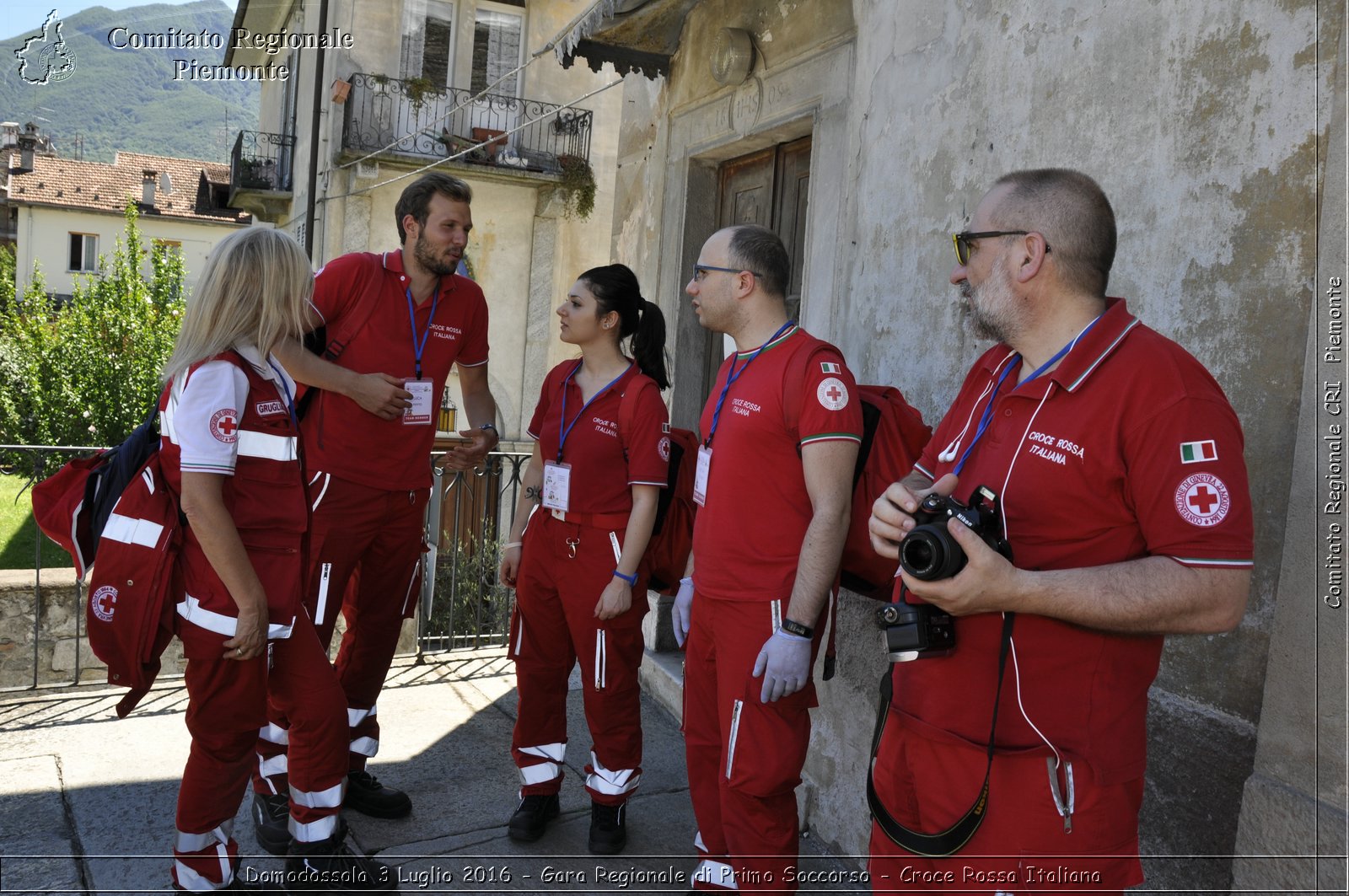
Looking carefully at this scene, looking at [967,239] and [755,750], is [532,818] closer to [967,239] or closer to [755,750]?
[755,750]

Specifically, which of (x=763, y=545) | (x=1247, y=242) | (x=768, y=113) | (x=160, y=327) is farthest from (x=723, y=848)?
(x=160, y=327)

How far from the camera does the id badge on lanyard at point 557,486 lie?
3896mm

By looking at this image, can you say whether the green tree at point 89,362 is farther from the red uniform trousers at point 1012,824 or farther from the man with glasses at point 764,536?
the red uniform trousers at point 1012,824

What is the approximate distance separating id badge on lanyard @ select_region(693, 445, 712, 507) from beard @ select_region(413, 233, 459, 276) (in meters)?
1.46

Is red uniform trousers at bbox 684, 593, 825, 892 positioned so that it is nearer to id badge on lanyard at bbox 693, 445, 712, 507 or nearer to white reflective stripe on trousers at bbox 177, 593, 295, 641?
id badge on lanyard at bbox 693, 445, 712, 507

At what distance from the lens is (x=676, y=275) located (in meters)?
6.22

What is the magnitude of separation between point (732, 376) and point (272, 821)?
2365 millimetres

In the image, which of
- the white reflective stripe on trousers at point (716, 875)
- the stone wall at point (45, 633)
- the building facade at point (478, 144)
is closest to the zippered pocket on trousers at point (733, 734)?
the white reflective stripe on trousers at point (716, 875)

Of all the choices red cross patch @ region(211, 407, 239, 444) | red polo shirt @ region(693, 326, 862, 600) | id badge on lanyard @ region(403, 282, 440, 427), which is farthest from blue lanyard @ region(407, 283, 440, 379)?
red polo shirt @ region(693, 326, 862, 600)

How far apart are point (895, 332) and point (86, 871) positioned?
3521 millimetres

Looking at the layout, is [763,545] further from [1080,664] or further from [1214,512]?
[1214,512]

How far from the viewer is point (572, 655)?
162 inches

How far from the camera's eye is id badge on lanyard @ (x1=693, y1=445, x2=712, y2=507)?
132 inches

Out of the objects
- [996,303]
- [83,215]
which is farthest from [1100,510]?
[83,215]
